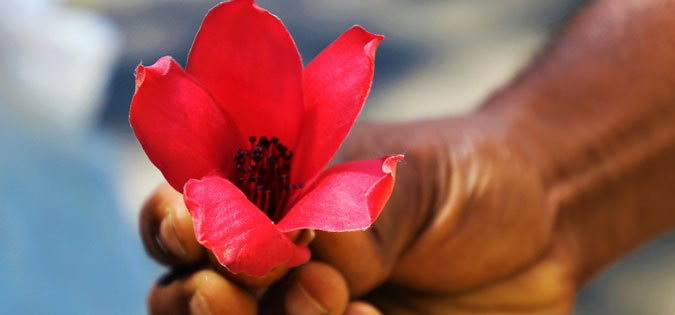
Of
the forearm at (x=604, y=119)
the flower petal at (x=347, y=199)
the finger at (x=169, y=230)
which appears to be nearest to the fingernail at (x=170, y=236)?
the finger at (x=169, y=230)

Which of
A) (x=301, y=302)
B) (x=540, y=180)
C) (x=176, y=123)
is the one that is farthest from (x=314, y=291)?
(x=540, y=180)

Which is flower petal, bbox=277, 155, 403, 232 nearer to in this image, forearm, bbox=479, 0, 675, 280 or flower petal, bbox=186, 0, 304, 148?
flower petal, bbox=186, 0, 304, 148

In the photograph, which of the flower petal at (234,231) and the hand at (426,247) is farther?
the hand at (426,247)

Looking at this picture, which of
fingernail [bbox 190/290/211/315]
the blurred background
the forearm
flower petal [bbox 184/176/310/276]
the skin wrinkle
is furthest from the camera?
the blurred background

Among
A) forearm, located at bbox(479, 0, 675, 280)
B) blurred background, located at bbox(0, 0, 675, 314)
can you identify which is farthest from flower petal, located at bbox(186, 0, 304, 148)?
blurred background, located at bbox(0, 0, 675, 314)

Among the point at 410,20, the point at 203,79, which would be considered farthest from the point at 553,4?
the point at 203,79

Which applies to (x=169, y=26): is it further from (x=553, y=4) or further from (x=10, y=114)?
(x=553, y=4)

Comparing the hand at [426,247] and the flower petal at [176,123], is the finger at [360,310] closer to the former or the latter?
the hand at [426,247]
